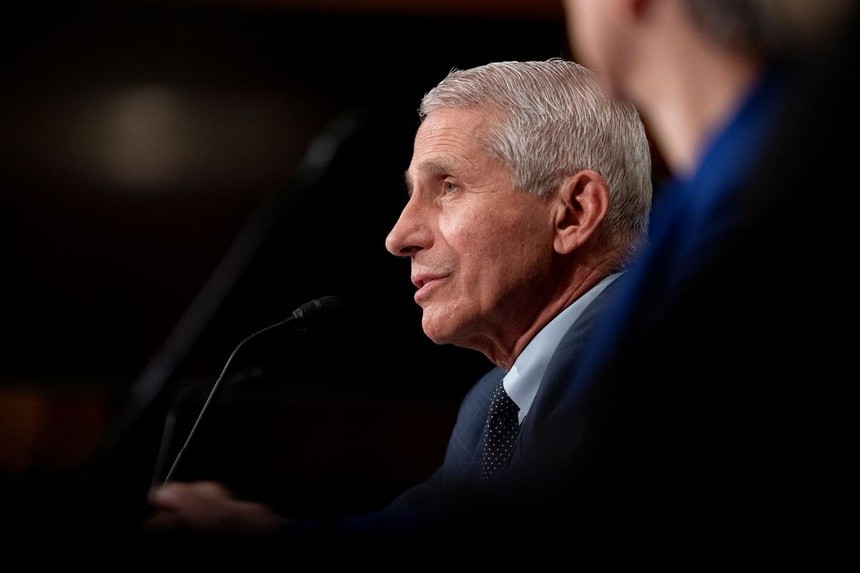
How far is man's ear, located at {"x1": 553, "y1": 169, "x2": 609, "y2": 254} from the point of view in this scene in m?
1.25

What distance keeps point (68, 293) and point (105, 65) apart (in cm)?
65

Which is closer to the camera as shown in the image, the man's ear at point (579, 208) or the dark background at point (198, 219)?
the man's ear at point (579, 208)

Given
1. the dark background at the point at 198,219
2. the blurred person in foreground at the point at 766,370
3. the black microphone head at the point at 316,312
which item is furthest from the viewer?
the dark background at the point at 198,219

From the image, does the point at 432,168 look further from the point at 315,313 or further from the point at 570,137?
the point at 315,313

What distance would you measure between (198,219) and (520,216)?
5.39 ft

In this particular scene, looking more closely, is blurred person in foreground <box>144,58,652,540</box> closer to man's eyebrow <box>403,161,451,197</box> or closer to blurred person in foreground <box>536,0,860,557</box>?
man's eyebrow <box>403,161,451,197</box>

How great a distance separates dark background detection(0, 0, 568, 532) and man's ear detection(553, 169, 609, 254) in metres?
0.89

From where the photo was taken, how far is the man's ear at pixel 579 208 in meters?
1.25

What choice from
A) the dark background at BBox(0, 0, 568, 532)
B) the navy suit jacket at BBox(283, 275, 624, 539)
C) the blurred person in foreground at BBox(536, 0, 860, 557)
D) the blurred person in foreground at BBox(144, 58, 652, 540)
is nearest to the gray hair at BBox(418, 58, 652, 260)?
the blurred person in foreground at BBox(144, 58, 652, 540)

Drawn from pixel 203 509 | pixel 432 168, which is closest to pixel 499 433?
pixel 432 168

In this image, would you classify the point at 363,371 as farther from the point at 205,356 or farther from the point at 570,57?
the point at 570,57

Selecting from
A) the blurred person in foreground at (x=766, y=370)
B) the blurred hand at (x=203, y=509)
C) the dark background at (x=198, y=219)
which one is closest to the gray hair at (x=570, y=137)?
the blurred hand at (x=203, y=509)

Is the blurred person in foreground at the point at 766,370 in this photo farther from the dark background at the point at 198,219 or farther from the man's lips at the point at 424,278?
Result: the dark background at the point at 198,219

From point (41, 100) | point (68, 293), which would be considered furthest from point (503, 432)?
point (41, 100)
